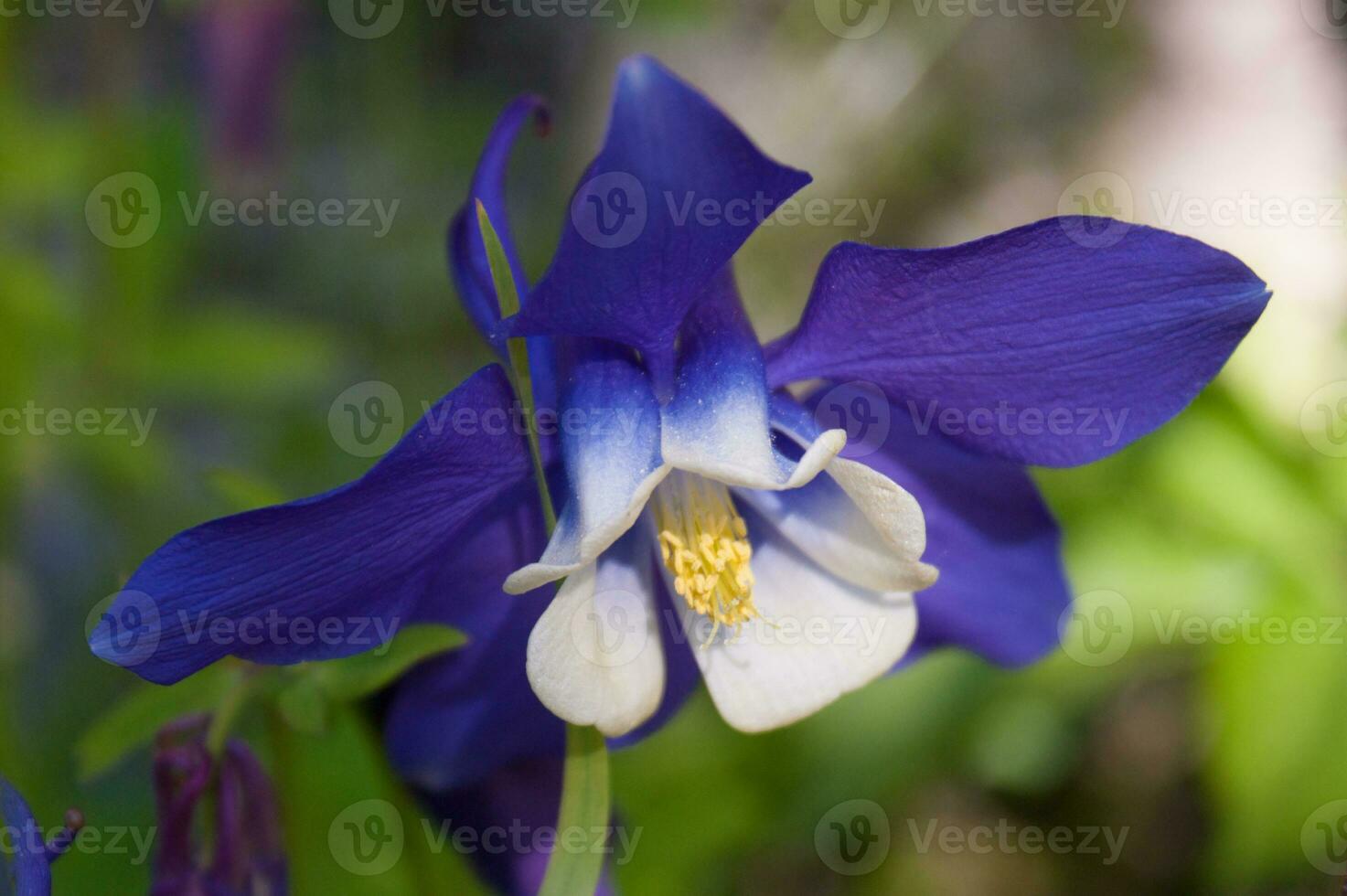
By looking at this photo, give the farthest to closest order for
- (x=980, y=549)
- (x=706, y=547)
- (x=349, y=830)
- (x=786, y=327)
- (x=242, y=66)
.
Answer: (x=786, y=327), (x=242, y=66), (x=349, y=830), (x=980, y=549), (x=706, y=547)

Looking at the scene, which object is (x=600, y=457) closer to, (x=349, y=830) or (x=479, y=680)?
(x=479, y=680)

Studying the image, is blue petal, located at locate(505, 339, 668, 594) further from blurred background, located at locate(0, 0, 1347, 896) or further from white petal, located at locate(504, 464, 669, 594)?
blurred background, located at locate(0, 0, 1347, 896)

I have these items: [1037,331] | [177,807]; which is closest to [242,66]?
[177,807]

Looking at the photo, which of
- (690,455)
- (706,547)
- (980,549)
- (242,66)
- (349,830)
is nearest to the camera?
(690,455)

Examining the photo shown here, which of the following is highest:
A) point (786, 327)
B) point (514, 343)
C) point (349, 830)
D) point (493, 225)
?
point (786, 327)

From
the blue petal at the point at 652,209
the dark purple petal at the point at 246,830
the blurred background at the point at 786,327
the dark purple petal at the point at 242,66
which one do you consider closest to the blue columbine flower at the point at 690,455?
the blue petal at the point at 652,209

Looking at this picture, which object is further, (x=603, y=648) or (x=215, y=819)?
(x=215, y=819)

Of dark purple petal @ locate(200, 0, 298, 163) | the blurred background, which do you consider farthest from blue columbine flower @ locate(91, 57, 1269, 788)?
dark purple petal @ locate(200, 0, 298, 163)
